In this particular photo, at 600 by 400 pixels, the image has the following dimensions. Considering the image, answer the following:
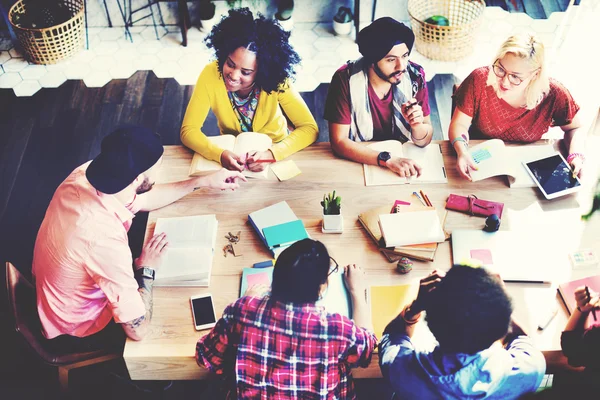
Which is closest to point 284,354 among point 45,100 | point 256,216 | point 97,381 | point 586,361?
point 256,216

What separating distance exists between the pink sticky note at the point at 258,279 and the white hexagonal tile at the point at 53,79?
2.82 m

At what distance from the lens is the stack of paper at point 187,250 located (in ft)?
6.28

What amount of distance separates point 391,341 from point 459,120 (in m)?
1.19

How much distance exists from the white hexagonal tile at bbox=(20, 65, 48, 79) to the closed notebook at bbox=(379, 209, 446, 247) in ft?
10.4

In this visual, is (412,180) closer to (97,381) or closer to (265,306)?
(265,306)

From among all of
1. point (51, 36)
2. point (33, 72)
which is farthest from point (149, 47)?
point (33, 72)

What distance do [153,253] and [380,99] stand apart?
1.20 metres

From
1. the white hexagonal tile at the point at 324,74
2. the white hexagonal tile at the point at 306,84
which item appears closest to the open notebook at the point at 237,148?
the white hexagonal tile at the point at 306,84

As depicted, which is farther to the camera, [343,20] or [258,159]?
[343,20]

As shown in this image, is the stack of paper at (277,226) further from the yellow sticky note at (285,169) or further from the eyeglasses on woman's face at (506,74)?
the eyeglasses on woman's face at (506,74)

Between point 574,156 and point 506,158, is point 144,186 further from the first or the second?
point 574,156

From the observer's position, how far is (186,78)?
4062 millimetres

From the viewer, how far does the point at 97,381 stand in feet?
8.37

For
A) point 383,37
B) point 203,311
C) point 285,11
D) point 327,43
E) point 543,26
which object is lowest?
point 327,43
